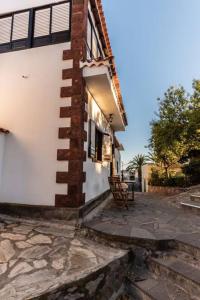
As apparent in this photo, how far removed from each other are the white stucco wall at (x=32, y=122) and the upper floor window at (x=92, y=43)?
3.61 feet

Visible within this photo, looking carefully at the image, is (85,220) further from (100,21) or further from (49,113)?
(100,21)

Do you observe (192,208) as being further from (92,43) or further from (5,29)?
(5,29)

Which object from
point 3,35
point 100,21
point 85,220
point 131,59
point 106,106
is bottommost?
point 85,220

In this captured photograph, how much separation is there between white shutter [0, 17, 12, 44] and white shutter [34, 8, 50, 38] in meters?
0.90

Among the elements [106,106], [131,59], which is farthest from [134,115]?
[106,106]

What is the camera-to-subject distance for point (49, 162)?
510 centimetres

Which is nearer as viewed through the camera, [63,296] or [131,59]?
[63,296]

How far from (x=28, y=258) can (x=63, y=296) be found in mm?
979

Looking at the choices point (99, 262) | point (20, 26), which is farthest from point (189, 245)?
point (20, 26)

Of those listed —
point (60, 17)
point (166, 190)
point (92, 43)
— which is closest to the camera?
point (60, 17)

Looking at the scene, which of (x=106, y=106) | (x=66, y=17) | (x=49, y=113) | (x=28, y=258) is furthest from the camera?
(x=106, y=106)

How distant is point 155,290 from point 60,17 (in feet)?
22.5

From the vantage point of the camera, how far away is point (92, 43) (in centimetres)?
693

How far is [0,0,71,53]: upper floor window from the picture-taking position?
5.78m
